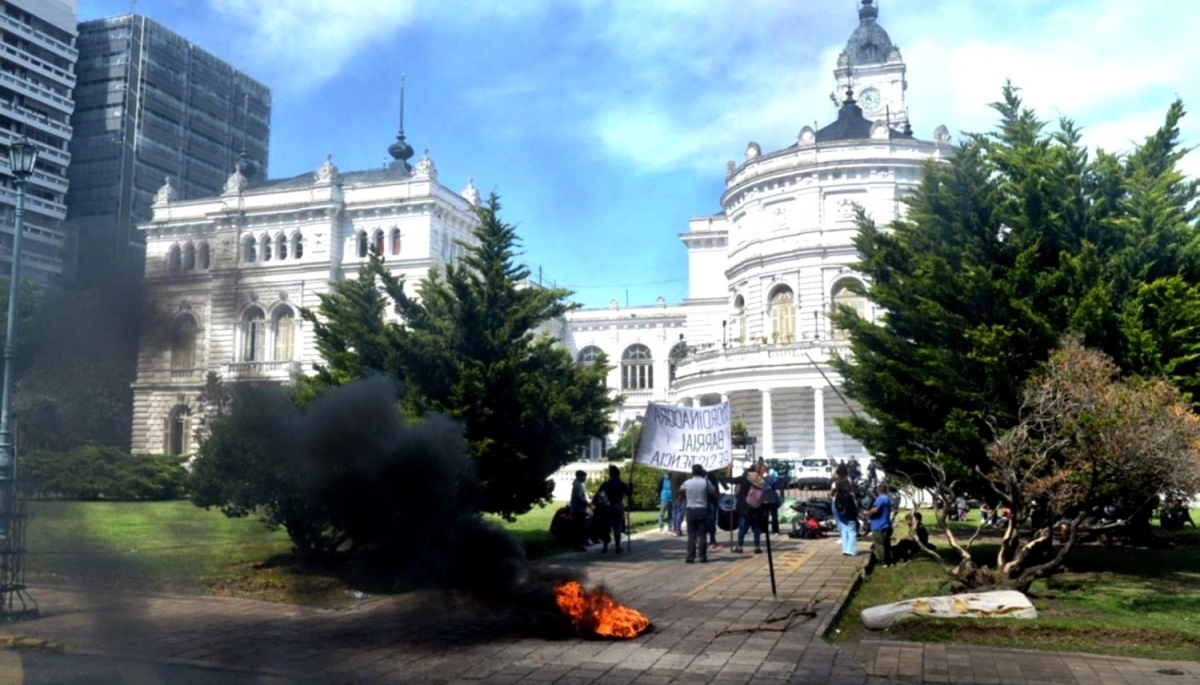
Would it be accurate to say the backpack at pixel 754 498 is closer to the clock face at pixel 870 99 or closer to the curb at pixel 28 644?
the curb at pixel 28 644

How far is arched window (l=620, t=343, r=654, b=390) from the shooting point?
76438 mm

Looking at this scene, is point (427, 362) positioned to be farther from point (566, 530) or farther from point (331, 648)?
point (331, 648)

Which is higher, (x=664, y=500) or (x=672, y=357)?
(x=672, y=357)

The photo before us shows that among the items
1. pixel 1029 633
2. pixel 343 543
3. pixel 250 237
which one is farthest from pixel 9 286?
pixel 1029 633

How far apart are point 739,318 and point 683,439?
1688 inches

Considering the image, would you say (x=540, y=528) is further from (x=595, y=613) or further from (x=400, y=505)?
(x=595, y=613)

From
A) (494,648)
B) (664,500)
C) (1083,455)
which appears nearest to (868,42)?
(664,500)

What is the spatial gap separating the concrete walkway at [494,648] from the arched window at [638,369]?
208ft

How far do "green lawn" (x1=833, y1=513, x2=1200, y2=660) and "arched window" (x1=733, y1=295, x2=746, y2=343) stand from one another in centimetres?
4058

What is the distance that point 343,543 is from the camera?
11445 millimetres

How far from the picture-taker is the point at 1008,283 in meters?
16.0

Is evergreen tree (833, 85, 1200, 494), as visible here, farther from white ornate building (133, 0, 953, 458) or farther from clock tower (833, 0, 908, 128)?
clock tower (833, 0, 908, 128)

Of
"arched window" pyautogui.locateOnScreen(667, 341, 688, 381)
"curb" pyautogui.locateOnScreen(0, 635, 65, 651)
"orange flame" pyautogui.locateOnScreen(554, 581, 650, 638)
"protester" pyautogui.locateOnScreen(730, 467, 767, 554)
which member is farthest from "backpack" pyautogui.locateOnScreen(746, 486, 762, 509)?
"arched window" pyautogui.locateOnScreen(667, 341, 688, 381)

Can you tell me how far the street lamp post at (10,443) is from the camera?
5.91 metres
